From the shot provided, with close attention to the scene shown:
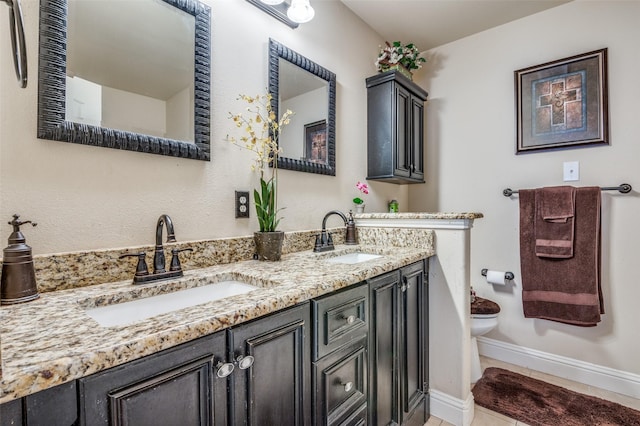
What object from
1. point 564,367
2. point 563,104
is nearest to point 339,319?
point 564,367

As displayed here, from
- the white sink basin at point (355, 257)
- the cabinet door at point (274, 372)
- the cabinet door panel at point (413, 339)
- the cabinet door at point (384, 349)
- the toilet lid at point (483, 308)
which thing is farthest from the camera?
the toilet lid at point (483, 308)

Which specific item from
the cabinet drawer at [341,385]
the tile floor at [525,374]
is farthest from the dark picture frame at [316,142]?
the tile floor at [525,374]

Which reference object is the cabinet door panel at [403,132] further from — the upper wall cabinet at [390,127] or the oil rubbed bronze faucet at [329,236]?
the oil rubbed bronze faucet at [329,236]

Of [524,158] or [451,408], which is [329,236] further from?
[524,158]

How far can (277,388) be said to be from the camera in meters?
0.80

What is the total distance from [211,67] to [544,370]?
274cm

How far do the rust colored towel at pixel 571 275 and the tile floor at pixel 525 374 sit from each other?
411 mm

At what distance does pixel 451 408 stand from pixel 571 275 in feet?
→ 3.70

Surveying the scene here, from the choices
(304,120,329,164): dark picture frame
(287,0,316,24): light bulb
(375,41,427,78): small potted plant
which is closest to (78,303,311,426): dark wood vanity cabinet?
(304,120,329,164): dark picture frame

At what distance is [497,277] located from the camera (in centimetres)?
223

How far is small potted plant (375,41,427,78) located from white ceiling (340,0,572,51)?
0.20 meters

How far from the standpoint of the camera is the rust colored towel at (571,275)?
1.86 metres

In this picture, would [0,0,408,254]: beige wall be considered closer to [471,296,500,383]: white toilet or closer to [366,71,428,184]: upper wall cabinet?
[366,71,428,184]: upper wall cabinet

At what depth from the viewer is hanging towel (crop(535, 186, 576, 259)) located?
6.30 ft
